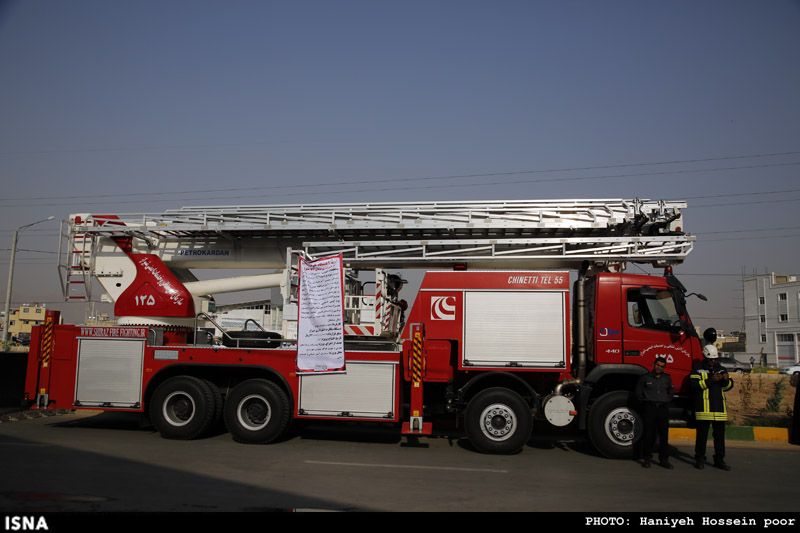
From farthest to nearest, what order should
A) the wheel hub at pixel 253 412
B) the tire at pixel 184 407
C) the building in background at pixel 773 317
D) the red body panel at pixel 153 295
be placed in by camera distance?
the building in background at pixel 773 317 < the red body panel at pixel 153 295 < the tire at pixel 184 407 < the wheel hub at pixel 253 412

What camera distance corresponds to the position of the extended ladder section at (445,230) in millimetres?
11156

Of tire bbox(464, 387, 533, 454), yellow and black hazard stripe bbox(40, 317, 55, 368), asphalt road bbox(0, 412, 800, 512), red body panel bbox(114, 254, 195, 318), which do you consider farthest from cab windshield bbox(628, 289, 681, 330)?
yellow and black hazard stripe bbox(40, 317, 55, 368)

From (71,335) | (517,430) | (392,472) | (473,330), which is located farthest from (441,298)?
(71,335)

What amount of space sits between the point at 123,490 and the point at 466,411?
5.25 meters

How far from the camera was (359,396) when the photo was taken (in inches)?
414

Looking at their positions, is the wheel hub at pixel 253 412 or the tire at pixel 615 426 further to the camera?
the wheel hub at pixel 253 412

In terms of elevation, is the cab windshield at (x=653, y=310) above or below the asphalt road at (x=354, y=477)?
above

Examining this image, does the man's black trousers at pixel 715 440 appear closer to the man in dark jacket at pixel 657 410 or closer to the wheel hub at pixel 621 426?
the man in dark jacket at pixel 657 410

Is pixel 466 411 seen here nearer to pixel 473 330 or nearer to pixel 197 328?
pixel 473 330

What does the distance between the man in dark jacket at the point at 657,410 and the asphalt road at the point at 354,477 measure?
301 millimetres

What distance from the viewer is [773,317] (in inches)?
2398

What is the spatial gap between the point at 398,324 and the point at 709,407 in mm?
5507

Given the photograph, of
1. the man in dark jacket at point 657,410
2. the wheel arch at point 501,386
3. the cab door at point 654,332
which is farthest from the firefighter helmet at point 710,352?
the wheel arch at point 501,386

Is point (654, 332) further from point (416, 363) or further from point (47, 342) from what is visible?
point (47, 342)
